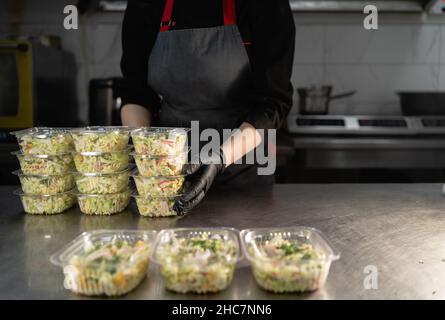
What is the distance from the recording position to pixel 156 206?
1610mm

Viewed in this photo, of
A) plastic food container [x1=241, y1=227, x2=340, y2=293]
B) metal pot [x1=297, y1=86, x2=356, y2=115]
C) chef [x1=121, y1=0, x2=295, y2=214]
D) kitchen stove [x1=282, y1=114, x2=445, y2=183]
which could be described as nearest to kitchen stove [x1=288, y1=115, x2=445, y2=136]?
kitchen stove [x1=282, y1=114, x2=445, y2=183]

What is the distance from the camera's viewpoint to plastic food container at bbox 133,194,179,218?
1.60m

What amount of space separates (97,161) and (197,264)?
26.2 inches

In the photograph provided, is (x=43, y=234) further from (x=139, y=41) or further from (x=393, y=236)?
(x=139, y=41)

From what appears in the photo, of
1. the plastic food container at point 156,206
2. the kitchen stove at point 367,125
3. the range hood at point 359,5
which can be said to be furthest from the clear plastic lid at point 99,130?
the range hood at point 359,5

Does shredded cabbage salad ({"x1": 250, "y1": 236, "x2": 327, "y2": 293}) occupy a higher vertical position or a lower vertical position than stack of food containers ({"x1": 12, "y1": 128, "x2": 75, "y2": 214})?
lower

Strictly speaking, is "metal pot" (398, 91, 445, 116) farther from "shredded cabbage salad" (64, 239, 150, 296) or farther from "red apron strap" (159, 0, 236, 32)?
"shredded cabbage salad" (64, 239, 150, 296)

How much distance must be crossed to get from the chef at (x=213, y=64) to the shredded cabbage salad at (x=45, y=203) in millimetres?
642

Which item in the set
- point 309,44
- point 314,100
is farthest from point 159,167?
point 309,44

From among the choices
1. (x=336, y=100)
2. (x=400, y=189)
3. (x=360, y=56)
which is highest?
(x=360, y=56)

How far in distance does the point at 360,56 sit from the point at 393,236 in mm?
2688

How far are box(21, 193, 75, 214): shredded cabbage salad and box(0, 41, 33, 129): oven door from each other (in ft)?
5.48

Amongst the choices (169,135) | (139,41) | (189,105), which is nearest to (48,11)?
(139,41)
